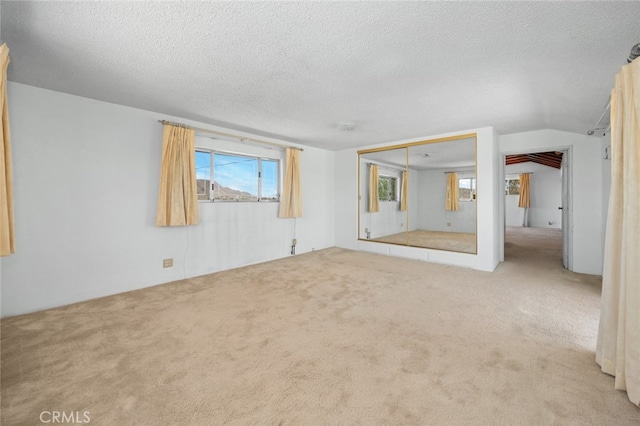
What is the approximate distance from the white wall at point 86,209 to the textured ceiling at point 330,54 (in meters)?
0.27

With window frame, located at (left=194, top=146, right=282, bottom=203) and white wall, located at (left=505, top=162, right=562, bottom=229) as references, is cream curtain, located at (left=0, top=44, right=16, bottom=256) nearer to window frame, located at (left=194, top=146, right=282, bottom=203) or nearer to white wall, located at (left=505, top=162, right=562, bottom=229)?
window frame, located at (left=194, top=146, right=282, bottom=203)

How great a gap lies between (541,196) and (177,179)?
12.1 metres

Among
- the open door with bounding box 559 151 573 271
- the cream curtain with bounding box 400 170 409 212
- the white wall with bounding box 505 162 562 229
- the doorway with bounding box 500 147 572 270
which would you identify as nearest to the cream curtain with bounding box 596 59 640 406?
the open door with bounding box 559 151 573 271

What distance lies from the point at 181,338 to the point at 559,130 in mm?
5630

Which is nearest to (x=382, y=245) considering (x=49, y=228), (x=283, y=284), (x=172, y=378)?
(x=283, y=284)

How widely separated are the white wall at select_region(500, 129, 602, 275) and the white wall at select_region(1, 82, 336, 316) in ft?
17.8

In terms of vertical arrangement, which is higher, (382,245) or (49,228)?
(49,228)

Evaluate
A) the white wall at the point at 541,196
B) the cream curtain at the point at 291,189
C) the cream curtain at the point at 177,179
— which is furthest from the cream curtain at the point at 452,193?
the white wall at the point at 541,196

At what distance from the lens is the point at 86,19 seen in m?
1.57

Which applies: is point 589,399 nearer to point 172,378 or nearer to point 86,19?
point 172,378

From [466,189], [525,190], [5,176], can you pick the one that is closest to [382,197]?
[466,189]
